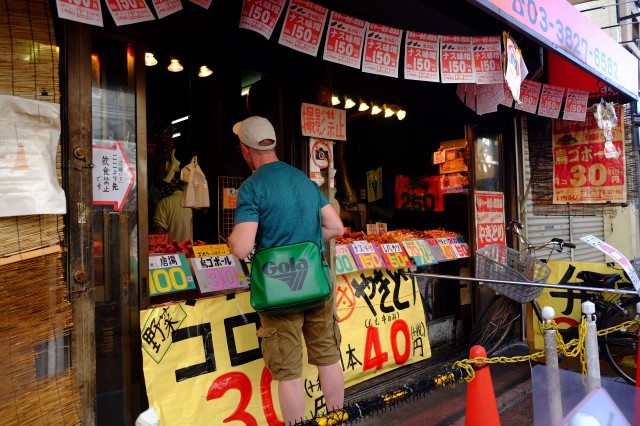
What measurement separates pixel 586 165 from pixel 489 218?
6.30 ft

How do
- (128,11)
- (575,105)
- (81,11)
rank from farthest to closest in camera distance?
1. (575,105)
2. (128,11)
3. (81,11)

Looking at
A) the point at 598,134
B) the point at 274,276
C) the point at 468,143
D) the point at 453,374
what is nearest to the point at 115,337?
the point at 274,276

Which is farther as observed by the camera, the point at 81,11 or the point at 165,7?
the point at 165,7

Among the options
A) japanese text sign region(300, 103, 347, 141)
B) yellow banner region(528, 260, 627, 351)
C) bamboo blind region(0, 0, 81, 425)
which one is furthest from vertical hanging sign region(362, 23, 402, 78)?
yellow banner region(528, 260, 627, 351)

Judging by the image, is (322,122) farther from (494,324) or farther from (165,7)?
(494,324)

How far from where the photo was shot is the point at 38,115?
2.96 m

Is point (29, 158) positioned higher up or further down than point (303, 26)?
further down

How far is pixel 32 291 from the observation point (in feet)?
9.59

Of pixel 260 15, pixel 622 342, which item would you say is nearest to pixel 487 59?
pixel 260 15

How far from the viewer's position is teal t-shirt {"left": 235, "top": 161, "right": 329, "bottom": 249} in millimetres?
3291

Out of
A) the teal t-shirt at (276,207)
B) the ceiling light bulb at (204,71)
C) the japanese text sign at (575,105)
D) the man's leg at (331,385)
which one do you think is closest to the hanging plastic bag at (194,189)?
the teal t-shirt at (276,207)

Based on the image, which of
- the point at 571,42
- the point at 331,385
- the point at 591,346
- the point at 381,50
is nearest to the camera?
the point at 591,346

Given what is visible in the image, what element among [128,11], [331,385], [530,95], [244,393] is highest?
[530,95]

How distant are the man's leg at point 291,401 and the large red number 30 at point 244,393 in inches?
29.4
